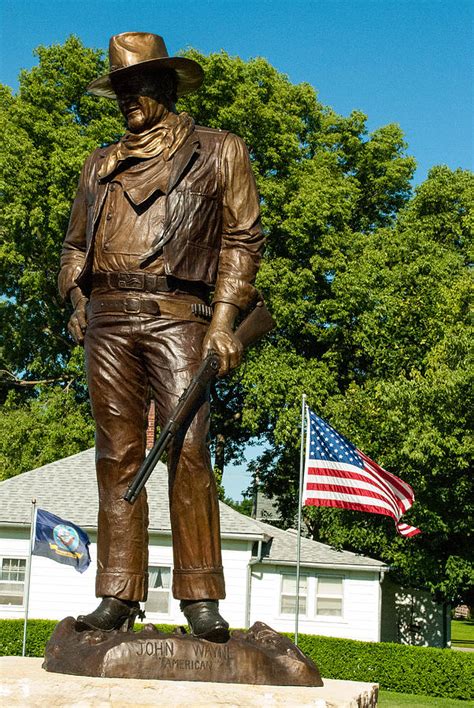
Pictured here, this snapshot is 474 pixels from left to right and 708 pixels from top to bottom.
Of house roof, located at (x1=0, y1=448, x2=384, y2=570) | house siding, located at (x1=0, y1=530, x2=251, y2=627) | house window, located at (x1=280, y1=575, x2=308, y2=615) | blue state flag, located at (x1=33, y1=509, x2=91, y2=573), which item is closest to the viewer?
blue state flag, located at (x1=33, y1=509, x2=91, y2=573)

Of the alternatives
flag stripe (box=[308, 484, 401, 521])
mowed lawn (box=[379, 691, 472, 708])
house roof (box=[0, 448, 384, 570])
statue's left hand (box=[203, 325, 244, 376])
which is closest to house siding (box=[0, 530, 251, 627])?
house roof (box=[0, 448, 384, 570])

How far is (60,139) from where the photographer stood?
97.3 ft

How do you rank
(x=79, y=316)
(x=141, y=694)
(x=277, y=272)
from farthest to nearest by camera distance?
(x=277, y=272)
(x=79, y=316)
(x=141, y=694)

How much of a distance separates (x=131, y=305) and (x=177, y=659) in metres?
2.00

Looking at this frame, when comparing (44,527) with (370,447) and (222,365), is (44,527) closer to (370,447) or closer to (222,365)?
(370,447)

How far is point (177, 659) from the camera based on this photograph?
17.2ft

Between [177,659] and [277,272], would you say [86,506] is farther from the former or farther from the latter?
[177,659]

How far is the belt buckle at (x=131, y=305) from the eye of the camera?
596 centimetres

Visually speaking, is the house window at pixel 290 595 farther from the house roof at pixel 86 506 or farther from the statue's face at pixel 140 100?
the statue's face at pixel 140 100

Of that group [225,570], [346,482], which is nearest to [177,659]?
[346,482]

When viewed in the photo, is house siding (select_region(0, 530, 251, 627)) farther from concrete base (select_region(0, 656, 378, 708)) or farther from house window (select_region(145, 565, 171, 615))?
concrete base (select_region(0, 656, 378, 708))

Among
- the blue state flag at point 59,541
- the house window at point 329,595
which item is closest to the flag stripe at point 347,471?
the blue state flag at point 59,541

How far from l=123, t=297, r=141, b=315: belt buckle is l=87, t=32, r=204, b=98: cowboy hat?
138 centimetres

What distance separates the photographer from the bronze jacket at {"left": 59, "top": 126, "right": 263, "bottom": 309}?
6027mm
